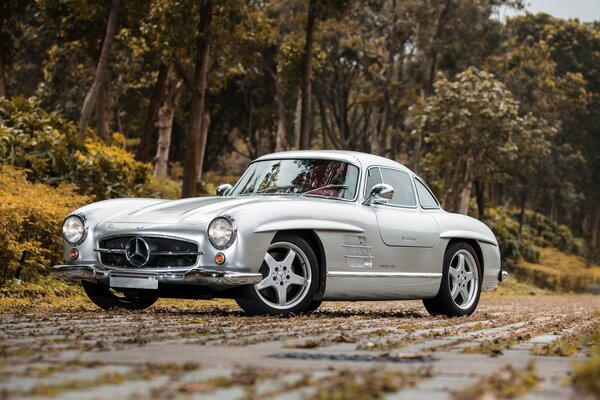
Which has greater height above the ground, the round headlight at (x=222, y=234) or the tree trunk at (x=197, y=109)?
the tree trunk at (x=197, y=109)

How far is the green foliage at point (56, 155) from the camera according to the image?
17625 mm

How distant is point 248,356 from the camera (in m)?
6.16

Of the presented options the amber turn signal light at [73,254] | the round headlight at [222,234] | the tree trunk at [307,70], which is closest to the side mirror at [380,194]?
the round headlight at [222,234]

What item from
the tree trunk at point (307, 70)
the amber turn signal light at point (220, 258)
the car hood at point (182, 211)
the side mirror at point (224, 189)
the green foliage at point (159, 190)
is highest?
the tree trunk at point (307, 70)

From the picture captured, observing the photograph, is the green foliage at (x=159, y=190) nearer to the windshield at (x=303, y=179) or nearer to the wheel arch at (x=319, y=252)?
the windshield at (x=303, y=179)

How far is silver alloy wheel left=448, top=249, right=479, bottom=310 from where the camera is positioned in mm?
12719

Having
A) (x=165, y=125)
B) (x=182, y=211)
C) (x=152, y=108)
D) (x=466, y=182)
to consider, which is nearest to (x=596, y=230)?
(x=466, y=182)

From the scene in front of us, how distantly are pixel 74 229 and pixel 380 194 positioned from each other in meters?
3.00

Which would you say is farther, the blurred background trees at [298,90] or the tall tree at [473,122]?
the tall tree at [473,122]

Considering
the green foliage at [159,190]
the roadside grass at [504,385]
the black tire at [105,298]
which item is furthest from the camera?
the green foliage at [159,190]

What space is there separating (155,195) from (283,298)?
15.5 metres

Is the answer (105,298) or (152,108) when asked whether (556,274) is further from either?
(105,298)

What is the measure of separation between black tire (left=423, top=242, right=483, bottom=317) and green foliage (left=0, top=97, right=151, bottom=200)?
7.33 metres

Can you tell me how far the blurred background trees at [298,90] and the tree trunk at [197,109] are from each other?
0.12ft
